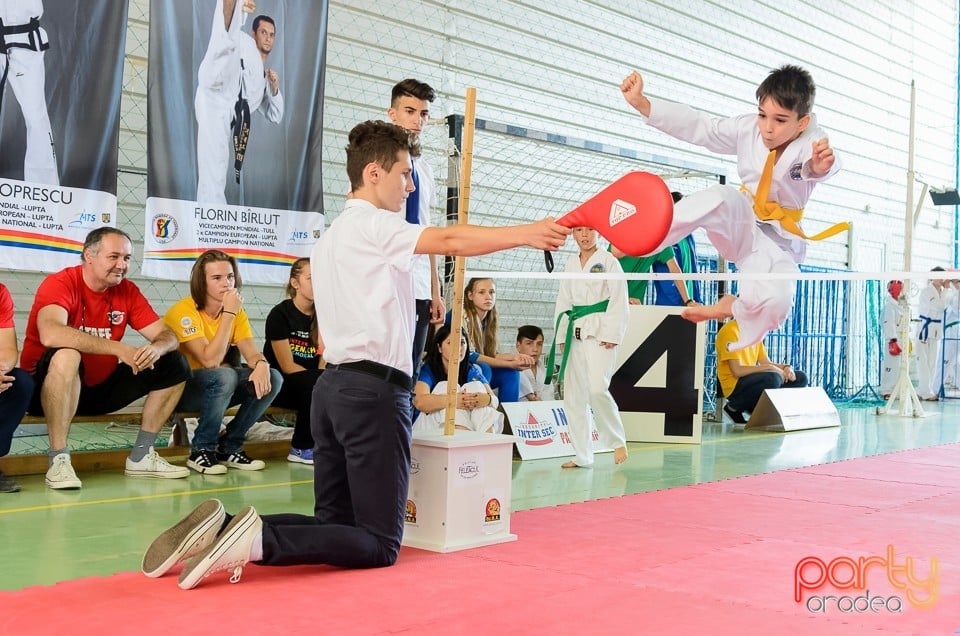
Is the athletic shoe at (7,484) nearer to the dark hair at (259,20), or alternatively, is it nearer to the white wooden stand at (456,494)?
the white wooden stand at (456,494)

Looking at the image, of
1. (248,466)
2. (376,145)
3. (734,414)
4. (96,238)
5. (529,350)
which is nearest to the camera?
(376,145)

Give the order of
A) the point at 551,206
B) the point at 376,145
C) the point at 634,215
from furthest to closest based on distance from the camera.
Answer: the point at 551,206, the point at 376,145, the point at 634,215

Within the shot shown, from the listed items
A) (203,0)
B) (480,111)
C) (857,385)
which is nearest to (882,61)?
(857,385)

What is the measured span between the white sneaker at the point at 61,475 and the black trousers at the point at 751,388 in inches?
244

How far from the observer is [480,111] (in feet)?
28.3

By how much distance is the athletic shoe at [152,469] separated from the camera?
17.4ft

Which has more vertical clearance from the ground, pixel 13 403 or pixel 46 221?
pixel 46 221

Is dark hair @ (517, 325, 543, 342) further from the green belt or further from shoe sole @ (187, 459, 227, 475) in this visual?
shoe sole @ (187, 459, 227, 475)

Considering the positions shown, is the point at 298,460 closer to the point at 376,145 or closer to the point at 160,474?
the point at 160,474

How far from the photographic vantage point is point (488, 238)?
294 cm

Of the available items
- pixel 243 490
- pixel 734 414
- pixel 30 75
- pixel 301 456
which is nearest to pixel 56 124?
pixel 30 75

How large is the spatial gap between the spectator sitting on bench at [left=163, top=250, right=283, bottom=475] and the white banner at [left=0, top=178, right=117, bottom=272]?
1.97 ft

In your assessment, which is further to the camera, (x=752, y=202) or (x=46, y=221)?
(x=46, y=221)

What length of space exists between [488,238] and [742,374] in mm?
6752
